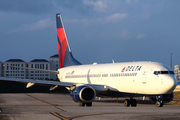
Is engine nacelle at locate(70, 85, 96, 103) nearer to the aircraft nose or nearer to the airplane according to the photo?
the airplane

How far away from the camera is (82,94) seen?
86.9ft

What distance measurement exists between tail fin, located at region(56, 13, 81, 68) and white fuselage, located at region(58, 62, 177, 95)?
7776mm

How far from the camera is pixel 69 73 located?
122 ft

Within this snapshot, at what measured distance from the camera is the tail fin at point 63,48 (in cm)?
4066

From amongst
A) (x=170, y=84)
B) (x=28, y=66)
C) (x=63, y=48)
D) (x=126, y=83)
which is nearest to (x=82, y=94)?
(x=126, y=83)

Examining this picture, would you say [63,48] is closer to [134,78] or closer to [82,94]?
[82,94]

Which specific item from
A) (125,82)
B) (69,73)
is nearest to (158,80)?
(125,82)

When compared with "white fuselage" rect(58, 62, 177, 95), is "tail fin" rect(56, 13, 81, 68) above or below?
above

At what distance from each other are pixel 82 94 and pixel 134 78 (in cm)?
436

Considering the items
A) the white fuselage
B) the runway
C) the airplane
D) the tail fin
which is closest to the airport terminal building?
the tail fin

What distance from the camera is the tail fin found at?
40.7m

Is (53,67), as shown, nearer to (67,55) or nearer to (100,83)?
(67,55)

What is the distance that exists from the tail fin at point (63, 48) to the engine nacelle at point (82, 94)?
43.0ft

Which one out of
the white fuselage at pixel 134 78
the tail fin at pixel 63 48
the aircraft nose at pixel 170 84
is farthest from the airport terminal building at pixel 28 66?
the aircraft nose at pixel 170 84
